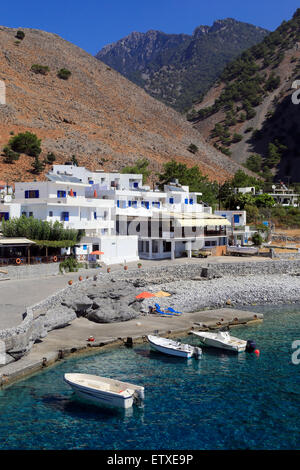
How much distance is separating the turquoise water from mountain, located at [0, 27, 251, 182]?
62.4 m

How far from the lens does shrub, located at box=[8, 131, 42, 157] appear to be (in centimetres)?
8962

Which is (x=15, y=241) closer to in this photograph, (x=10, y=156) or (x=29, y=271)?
(x=29, y=271)

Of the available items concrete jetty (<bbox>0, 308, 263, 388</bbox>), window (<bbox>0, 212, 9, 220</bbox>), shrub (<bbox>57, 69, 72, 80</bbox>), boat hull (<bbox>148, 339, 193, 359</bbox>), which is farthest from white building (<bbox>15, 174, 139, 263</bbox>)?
shrub (<bbox>57, 69, 72, 80</bbox>)

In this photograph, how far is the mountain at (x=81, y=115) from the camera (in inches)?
3930

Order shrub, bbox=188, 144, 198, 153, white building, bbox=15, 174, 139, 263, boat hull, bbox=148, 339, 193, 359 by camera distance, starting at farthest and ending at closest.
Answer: shrub, bbox=188, 144, 198, 153 → white building, bbox=15, 174, 139, 263 → boat hull, bbox=148, 339, 193, 359

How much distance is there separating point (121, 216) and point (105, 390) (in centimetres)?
3311

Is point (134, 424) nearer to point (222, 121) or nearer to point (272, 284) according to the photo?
point (272, 284)

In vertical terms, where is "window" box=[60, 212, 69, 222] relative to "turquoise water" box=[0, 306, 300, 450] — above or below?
above

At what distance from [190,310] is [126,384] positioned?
16090 millimetres

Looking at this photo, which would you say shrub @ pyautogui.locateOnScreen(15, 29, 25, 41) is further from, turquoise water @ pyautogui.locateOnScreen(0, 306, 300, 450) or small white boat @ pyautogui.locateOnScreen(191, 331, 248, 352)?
turquoise water @ pyautogui.locateOnScreen(0, 306, 300, 450)

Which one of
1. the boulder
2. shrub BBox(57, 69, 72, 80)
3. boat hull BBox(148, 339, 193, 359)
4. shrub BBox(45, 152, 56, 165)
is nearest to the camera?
boat hull BBox(148, 339, 193, 359)

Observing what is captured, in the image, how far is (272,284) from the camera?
41.1 m

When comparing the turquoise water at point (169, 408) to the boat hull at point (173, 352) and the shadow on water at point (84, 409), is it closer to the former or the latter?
the shadow on water at point (84, 409)

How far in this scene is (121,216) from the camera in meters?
49.5
